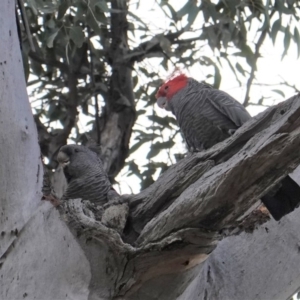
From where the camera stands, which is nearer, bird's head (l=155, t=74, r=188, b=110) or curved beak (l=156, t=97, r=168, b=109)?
bird's head (l=155, t=74, r=188, b=110)

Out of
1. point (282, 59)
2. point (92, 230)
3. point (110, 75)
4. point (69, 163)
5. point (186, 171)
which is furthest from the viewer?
point (110, 75)

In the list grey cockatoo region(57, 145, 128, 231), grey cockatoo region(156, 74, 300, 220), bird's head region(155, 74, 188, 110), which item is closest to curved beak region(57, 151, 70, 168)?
grey cockatoo region(57, 145, 128, 231)

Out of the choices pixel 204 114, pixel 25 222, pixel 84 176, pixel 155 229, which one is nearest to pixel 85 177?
pixel 84 176

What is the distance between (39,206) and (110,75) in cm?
182

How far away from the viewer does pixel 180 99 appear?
249 centimetres

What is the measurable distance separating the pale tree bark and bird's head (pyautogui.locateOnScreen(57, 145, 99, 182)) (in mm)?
606

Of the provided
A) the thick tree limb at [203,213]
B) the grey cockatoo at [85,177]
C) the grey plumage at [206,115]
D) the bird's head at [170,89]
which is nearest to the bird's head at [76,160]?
the grey cockatoo at [85,177]

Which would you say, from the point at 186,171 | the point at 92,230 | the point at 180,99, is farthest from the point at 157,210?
the point at 180,99

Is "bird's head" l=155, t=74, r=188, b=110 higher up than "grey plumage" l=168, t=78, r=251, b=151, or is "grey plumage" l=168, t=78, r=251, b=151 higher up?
"bird's head" l=155, t=74, r=188, b=110

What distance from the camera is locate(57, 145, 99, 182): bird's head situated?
7.19 ft

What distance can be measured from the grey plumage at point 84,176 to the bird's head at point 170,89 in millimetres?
489

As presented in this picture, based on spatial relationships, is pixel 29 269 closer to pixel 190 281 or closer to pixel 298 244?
pixel 190 281

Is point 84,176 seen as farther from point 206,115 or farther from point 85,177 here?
point 206,115

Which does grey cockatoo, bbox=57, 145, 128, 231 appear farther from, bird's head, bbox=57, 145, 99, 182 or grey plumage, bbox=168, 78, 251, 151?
grey plumage, bbox=168, 78, 251, 151
